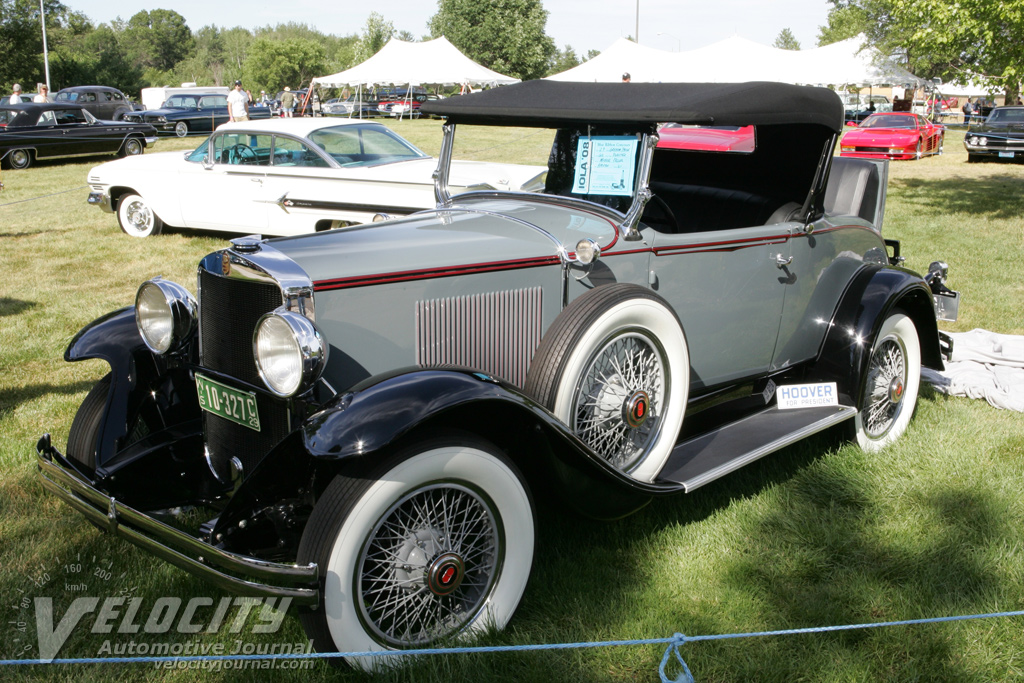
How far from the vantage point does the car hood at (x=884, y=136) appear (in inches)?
792

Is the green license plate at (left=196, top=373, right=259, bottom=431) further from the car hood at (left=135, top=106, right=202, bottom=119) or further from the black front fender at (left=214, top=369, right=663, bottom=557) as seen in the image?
the car hood at (left=135, top=106, right=202, bottom=119)

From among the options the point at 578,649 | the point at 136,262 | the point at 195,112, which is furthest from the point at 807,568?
the point at 195,112

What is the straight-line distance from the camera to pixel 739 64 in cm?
2183

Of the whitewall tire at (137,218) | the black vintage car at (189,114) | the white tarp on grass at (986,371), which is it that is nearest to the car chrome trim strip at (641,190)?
the white tarp on grass at (986,371)

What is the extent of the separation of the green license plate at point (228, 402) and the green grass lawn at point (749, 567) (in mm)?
660

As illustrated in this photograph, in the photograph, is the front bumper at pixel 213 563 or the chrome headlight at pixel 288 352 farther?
the chrome headlight at pixel 288 352

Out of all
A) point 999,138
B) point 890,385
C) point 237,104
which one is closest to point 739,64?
point 999,138

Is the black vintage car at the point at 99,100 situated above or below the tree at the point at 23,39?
below

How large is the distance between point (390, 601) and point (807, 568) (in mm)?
1708

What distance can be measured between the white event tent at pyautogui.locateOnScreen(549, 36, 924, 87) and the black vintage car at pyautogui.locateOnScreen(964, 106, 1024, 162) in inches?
163

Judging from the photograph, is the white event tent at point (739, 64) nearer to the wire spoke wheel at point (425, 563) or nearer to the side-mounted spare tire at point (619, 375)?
the side-mounted spare tire at point (619, 375)

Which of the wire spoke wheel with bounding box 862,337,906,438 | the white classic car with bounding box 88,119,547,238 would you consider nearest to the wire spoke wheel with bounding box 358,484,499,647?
the wire spoke wheel with bounding box 862,337,906,438

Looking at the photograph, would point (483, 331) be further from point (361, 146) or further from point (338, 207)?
point (361, 146)

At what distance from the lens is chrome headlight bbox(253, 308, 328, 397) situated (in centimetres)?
237
